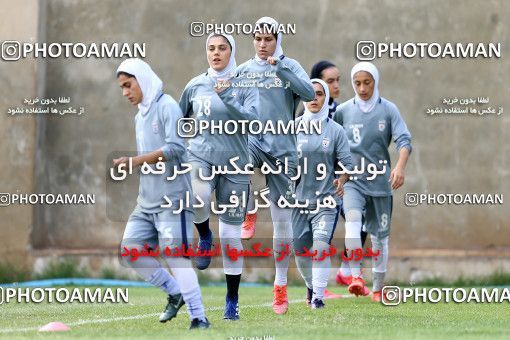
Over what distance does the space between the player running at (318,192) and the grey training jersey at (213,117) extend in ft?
4.01

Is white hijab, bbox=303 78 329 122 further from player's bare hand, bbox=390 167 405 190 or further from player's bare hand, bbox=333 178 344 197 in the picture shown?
player's bare hand, bbox=390 167 405 190

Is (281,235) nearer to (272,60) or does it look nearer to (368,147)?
(368,147)

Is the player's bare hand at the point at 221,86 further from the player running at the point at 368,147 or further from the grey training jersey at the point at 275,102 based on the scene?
the player running at the point at 368,147

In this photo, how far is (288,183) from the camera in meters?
11.6

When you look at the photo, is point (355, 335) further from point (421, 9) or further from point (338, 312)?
point (421, 9)

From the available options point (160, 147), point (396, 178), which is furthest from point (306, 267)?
point (160, 147)

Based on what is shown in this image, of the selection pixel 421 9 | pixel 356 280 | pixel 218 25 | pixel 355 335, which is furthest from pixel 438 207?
pixel 355 335

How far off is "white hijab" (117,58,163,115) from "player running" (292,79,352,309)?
3.02 metres

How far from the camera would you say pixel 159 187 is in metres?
9.34

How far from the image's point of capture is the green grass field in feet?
30.3

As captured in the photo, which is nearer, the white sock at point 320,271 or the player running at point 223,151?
the player running at point 223,151

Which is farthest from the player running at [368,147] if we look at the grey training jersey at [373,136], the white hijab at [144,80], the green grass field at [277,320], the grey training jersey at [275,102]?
the white hijab at [144,80]

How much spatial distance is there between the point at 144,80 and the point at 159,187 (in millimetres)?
751

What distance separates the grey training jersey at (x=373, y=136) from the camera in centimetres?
1276
